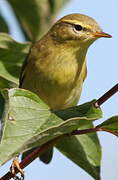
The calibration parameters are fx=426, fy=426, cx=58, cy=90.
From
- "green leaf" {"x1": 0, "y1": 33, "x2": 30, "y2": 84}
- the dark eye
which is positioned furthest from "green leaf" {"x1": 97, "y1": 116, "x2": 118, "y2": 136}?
the dark eye

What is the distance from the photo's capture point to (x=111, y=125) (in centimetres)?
Answer: 163

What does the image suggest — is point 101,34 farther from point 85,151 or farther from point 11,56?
point 85,151

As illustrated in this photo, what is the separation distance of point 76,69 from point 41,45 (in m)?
0.40

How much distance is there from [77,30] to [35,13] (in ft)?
3.45

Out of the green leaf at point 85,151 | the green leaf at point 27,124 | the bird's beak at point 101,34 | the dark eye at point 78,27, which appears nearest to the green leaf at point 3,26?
the green leaf at point 27,124

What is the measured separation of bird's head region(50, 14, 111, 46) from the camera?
9.25 feet

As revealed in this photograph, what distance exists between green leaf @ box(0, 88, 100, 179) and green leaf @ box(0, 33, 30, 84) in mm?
400

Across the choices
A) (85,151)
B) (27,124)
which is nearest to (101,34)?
(85,151)

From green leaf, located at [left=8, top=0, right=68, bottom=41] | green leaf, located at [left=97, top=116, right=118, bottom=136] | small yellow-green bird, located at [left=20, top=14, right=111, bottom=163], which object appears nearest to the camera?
green leaf, located at [left=97, top=116, right=118, bottom=136]

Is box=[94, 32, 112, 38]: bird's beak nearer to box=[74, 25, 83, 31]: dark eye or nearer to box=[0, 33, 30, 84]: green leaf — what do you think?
box=[74, 25, 83, 31]: dark eye

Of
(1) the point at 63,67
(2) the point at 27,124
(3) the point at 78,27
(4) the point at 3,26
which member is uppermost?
(3) the point at 78,27

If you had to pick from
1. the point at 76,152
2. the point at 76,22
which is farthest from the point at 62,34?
the point at 76,152

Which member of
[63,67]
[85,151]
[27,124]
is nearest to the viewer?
[27,124]

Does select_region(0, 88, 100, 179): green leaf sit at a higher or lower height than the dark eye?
lower
